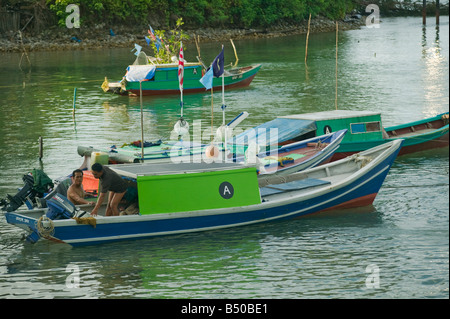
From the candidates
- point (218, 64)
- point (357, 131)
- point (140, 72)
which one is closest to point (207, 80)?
point (218, 64)

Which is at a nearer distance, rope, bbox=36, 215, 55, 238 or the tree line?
rope, bbox=36, 215, 55, 238

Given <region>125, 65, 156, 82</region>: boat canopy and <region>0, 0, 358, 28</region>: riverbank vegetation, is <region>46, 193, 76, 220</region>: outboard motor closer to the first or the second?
<region>125, 65, 156, 82</region>: boat canopy

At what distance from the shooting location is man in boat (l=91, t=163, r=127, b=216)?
52.6ft

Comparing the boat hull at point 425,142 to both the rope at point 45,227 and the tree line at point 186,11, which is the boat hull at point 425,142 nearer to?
the rope at point 45,227

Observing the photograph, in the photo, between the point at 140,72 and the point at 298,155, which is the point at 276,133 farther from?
the point at 140,72

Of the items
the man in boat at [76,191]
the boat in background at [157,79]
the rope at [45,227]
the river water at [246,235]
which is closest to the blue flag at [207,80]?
the river water at [246,235]

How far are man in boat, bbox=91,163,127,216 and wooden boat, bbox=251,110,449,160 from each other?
26.5 ft

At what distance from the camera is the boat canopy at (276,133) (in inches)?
899

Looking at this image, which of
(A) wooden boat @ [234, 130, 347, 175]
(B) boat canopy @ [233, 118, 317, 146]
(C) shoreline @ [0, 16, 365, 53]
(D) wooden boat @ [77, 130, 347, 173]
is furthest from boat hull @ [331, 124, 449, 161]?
(C) shoreline @ [0, 16, 365, 53]

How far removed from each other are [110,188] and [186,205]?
5.80 feet

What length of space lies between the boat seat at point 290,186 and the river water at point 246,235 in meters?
0.81

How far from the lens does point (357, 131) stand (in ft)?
78.3

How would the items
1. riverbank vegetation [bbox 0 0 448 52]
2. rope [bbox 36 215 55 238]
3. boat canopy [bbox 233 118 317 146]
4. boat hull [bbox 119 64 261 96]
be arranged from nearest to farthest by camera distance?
1. rope [bbox 36 215 55 238]
2. boat canopy [bbox 233 118 317 146]
3. boat hull [bbox 119 64 261 96]
4. riverbank vegetation [bbox 0 0 448 52]

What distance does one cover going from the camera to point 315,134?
23.5 metres
